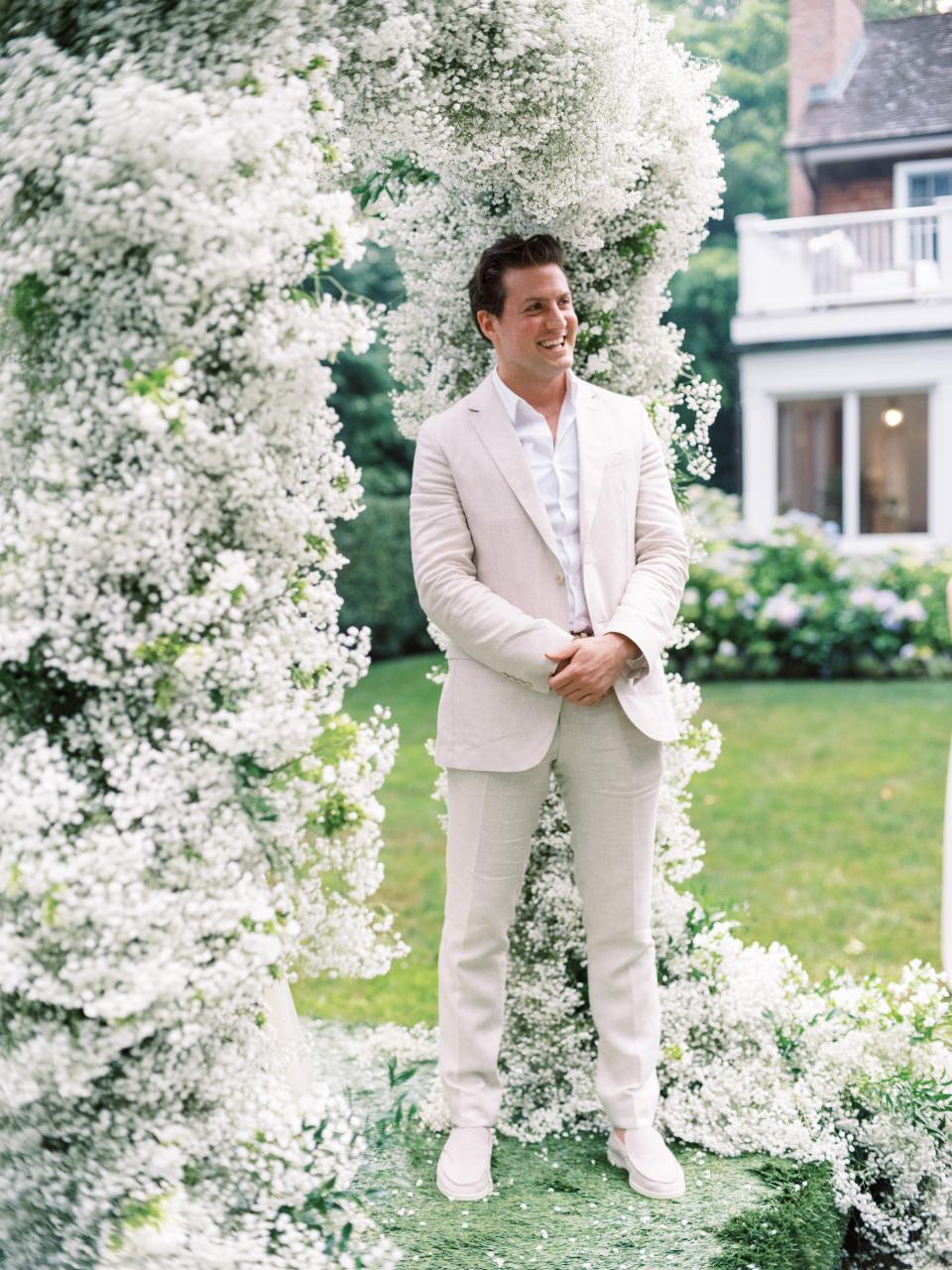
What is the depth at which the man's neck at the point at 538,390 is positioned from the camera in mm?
3166

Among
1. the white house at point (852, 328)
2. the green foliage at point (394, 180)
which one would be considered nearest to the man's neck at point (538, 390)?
the green foliage at point (394, 180)

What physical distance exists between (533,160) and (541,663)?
114cm

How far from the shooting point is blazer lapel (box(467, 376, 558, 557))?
3.04 m

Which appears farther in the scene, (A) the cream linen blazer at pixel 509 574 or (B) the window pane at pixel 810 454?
(B) the window pane at pixel 810 454

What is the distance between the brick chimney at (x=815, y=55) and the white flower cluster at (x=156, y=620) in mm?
4874

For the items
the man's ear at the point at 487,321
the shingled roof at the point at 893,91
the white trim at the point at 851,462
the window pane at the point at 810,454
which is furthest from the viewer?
the window pane at the point at 810,454

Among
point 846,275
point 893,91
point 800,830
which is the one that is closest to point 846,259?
point 846,275

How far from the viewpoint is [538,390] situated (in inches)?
125

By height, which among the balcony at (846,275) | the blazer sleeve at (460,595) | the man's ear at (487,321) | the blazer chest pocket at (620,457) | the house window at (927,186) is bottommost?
the blazer sleeve at (460,595)

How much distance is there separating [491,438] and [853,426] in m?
12.3

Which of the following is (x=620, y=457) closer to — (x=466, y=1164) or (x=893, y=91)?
(x=466, y=1164)

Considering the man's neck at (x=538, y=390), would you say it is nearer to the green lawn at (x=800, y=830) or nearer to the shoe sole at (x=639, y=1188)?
the green lawn at (x=800, y=830)

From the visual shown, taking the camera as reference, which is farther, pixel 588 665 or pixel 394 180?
pixel 394 180

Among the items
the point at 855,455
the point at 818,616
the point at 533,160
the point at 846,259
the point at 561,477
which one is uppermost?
the point at 846,259
